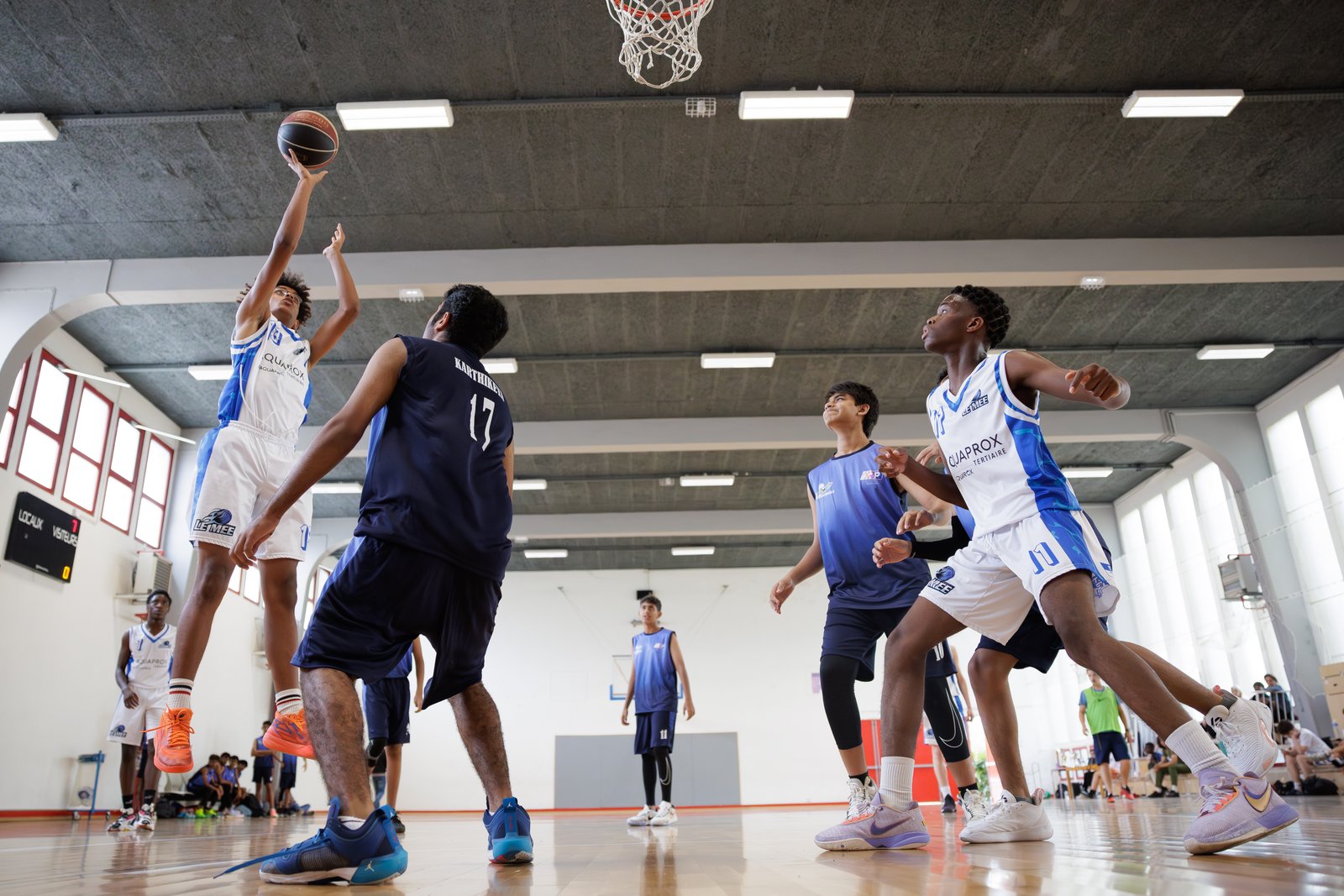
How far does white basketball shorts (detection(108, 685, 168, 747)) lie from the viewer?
7.19 meters

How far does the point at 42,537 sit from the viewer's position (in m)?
10.3

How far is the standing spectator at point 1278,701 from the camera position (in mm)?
10734

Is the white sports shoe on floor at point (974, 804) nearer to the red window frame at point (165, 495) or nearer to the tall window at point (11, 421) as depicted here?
the tall window at point (11, 421)

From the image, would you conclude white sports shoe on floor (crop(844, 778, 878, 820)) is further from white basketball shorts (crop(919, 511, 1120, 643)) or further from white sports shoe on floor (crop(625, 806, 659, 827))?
white sports shoe on floor (crop(625, 806, 659, 827))

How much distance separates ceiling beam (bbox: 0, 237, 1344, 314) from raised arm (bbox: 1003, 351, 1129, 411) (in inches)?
252

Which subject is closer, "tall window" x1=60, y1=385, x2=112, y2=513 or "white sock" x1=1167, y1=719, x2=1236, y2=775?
"white sock" x1=1167, y1=719, x2=1236, y2=775

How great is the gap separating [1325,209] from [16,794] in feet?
48.5

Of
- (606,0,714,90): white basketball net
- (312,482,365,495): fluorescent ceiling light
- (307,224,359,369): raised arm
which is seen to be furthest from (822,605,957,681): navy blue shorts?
(312,482,365,495): fluorescent ceiling light

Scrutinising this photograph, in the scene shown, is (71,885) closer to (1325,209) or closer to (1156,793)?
(1325,209)

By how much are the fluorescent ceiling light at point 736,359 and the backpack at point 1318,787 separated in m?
7.23

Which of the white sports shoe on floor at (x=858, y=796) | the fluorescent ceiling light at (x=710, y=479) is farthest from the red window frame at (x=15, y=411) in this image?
the white sports shoe on floor at (x=858, y=796)

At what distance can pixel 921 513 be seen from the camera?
3.17 meters

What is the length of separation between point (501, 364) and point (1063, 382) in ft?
30.3

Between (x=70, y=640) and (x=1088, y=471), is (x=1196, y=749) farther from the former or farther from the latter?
(x=1088, y=471)
